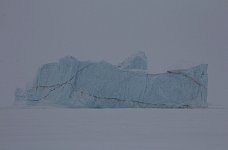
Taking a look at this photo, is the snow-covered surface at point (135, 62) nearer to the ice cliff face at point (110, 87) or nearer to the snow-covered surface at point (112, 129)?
the ice cliff face at point (110, 87)

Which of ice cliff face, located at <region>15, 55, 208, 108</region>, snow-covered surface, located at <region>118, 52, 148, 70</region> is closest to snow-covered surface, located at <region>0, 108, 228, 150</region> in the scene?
ice cliff face, located at <region>15, 55, 208, 108</region>

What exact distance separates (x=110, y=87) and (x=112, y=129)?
0.75 ft

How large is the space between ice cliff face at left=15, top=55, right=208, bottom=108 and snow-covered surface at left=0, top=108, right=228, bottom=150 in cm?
5

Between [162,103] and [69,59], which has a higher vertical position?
[69,59]

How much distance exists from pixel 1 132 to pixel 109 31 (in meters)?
0.79

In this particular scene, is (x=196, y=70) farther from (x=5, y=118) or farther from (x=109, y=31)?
(x=5, y=118)

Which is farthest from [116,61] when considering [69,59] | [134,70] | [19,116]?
[19,116]

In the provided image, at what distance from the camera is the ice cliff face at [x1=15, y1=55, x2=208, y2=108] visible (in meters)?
2.27

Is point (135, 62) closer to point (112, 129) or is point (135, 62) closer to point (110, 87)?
point (110, 87)

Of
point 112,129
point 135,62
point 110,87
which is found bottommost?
point 112,129

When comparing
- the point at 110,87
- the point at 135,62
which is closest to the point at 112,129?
the point at 110,87

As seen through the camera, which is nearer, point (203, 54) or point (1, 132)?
point (1, 132)

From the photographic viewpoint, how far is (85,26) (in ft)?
7.63

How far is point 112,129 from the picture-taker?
7.39ft
